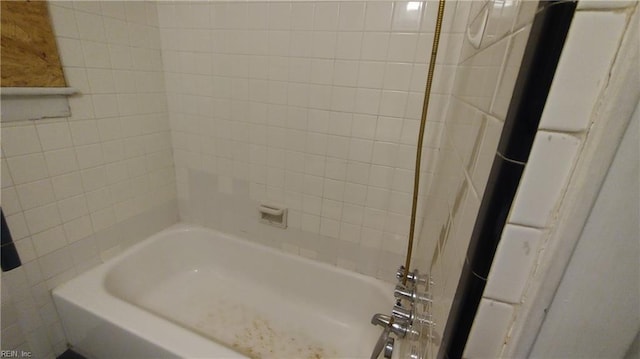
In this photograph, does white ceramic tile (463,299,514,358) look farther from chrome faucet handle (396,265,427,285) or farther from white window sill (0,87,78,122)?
white window sill (0,87,78,122)

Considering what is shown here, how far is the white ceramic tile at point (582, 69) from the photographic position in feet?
0.71

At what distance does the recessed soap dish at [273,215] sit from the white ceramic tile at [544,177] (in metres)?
1.28

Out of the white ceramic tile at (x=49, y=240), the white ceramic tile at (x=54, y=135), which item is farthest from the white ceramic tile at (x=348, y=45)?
the white ceramic tile at (x=49, y=240)

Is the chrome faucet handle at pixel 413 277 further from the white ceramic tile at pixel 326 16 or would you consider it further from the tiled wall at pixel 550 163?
the white ceramic tile at pixel 326 16

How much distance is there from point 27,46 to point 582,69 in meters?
1.47

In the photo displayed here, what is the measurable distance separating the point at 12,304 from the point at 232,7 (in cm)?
150

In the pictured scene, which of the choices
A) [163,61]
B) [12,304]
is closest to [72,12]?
[163,61]

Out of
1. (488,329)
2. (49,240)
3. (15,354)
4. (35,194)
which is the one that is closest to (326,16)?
(488,329)

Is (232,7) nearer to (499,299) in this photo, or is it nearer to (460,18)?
(460,18)

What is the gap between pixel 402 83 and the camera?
1135 mm

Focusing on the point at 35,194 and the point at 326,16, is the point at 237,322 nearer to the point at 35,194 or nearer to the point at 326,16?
the point at 35,194

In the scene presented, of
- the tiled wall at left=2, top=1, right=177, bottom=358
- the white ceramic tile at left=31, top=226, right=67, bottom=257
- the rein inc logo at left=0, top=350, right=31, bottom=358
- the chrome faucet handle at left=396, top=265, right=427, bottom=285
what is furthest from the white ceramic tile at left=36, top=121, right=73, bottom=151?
the chrome faucet handle at left=396, top=265, right=427, bottom=285

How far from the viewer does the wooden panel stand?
895 mm

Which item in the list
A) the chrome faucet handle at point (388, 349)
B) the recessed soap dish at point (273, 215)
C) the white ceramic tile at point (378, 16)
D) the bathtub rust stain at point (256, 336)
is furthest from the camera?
the recessed soap dish at point (273, 215)
